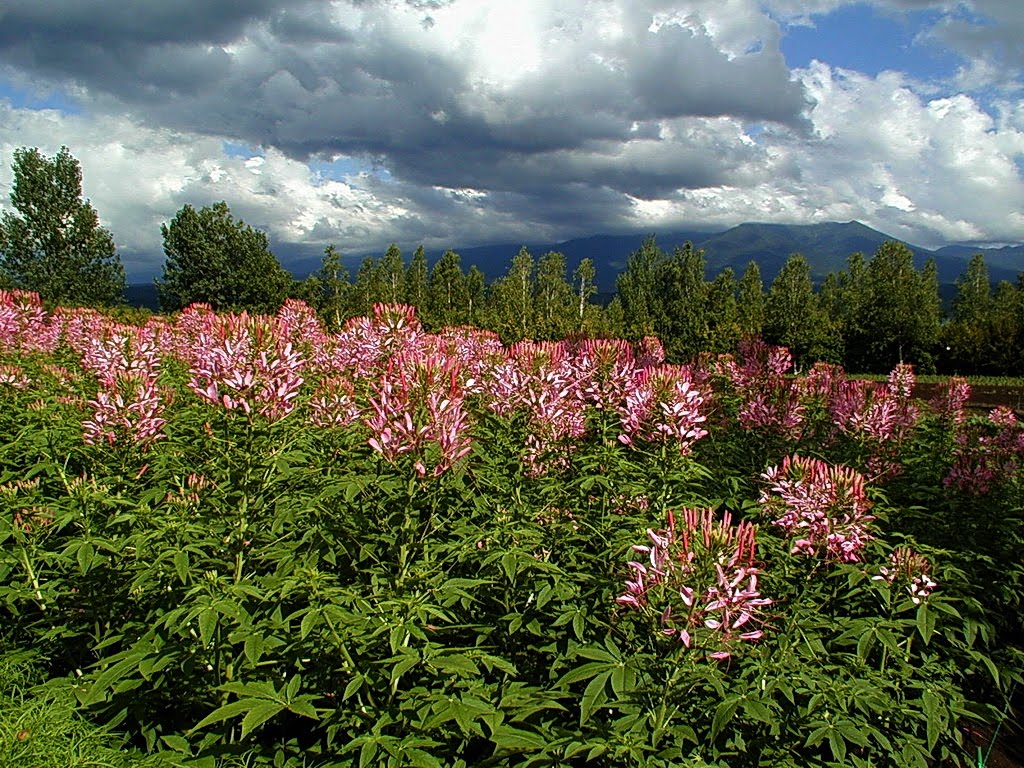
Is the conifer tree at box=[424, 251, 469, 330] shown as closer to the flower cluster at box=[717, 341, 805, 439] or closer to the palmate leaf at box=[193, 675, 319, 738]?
the flower cluster at box=[717, 341, 805, 439]

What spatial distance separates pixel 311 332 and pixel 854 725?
22.3ft

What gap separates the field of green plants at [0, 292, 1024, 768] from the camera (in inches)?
95.1

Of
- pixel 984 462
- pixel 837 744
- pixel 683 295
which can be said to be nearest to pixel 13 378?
pixel 837 744

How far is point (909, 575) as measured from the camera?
3.19m

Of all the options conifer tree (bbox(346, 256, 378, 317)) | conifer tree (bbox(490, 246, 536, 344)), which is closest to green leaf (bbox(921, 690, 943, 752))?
conifer tree (bbox(490, 246, 536, 344))

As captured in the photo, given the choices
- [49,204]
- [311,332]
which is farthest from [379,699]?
[49,204]

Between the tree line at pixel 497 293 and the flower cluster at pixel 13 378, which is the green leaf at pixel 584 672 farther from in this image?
the tree line at pixel 497 293

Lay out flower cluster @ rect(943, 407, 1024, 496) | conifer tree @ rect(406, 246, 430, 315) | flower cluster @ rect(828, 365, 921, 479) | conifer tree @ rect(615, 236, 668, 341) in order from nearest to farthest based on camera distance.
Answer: flower cluster @ rect(943, 407, 1024, 496) < flower cluster @ rect(828, 365, 921, 479) < conifer tree @ rect(406, 246, 430, 315) < conifer tree @ rect(615, 236, 668, 341)

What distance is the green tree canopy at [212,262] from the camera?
174 ft

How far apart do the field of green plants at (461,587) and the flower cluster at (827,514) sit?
2 centimetres

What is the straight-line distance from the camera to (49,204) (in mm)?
41250

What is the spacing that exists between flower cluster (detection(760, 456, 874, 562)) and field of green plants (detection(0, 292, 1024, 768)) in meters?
0.02

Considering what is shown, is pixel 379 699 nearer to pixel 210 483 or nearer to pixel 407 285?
pixel 210 483

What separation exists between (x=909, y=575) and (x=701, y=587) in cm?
161
